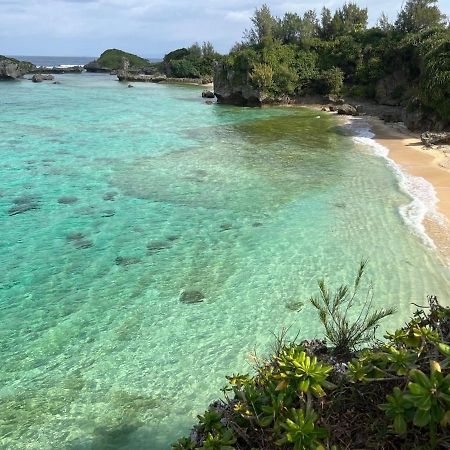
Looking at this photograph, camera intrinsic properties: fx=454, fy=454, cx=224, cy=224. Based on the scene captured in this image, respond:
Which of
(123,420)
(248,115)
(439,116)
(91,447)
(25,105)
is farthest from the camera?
(25,105)

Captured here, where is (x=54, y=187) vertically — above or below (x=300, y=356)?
below

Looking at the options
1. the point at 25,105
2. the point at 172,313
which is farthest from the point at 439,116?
the point at 25,105

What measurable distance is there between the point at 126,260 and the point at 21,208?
25.3 feet

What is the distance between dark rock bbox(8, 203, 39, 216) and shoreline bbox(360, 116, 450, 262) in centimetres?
1644

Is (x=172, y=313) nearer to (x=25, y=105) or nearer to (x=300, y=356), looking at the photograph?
(x=300, y=356)

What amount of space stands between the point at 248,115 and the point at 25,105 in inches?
1041

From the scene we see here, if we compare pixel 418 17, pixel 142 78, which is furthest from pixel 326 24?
pixel 142 78

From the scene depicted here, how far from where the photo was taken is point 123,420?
862 centimetres

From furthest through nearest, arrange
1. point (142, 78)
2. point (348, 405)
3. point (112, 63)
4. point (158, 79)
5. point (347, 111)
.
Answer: point (112, 63)
point (142, 78)
point (158, 79)
point (347, 111)
point (348, 405)

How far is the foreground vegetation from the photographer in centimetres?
374

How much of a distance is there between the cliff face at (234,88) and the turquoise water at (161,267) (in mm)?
28144

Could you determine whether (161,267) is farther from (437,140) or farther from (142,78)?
(142,78)

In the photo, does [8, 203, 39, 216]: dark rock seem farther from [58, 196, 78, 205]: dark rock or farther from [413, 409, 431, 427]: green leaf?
[413, 409, 431, 427]: green leaf

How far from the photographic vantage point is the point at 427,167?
88.2ft
